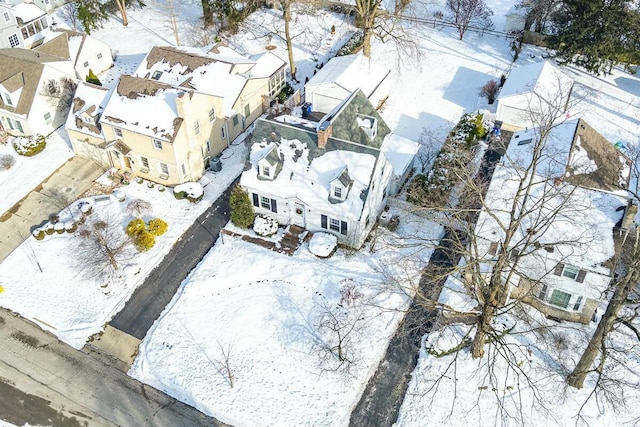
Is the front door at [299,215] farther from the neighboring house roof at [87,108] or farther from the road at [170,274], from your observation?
the neighboring house roof at [87,108]

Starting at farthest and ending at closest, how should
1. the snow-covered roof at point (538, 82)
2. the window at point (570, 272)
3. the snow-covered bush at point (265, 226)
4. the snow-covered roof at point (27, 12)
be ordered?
the snow-covered roof at point (27, 12)
the snow-covered roof at point (538, 82)
the snow-covered bush at point (265, 226)
the window at point (570, 272)

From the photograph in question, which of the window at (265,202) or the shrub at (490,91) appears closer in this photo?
the window at (265,202)

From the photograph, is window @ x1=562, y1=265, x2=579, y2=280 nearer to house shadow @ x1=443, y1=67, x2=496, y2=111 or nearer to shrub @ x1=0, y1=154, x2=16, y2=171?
house shadow @ x1=443, y1=67, x2=496, y2=111

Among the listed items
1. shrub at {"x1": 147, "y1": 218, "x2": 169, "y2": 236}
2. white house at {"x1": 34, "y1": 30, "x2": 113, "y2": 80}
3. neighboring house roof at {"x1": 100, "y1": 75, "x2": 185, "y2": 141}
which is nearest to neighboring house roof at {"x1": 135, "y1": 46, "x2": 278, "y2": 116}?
neighboring house roof at {"x1": 100, "y1": 75, "x2": 185, "y2": 141}

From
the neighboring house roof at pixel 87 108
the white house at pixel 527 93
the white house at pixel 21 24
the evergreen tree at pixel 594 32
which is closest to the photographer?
the neighboring house roof at pixel 87 108

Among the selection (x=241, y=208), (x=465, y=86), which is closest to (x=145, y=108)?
(x=241, y=208)

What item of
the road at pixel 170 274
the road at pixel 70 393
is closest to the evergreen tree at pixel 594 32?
the road at pixel 170 274

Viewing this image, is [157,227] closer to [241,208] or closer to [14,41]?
[241,208]
